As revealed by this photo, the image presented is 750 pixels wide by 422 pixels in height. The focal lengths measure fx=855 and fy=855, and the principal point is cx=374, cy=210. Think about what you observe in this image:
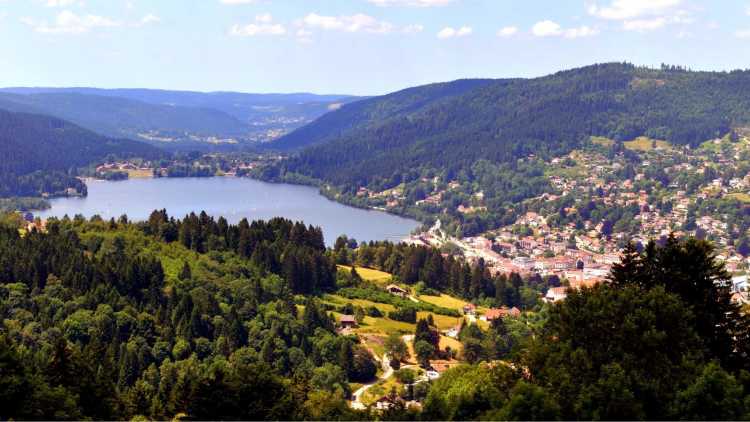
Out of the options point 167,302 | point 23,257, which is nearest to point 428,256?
point 167,302

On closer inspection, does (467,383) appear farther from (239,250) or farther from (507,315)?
(239,250)

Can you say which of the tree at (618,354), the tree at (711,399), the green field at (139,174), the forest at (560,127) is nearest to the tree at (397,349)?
the tree at (618,354)

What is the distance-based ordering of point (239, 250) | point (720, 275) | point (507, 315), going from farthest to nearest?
point (239, 250) < point (507, 315) < point (720, 275)

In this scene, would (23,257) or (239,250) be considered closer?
(23,257)

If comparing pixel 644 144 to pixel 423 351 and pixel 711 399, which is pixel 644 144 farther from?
pixel 711 399

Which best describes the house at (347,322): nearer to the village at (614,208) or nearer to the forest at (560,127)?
the village at (614,208)

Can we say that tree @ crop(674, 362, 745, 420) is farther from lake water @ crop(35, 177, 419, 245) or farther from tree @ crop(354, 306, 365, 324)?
lake water @ crop(35, 177, 419, 245)

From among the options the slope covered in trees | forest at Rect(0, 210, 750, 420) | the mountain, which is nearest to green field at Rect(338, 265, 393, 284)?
forest at Rect(0, 210, 750, 420)
